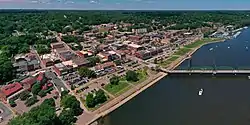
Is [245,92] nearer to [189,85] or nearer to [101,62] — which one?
[189,85]

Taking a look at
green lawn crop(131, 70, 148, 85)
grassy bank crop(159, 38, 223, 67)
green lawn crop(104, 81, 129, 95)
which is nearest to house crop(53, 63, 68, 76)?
green lawn crop(104, 81, 129, 95)

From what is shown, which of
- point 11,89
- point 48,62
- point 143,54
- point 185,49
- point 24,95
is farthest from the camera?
point 185,49

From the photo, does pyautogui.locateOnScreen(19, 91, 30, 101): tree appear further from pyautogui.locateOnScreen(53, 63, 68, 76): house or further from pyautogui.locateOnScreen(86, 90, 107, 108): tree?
pyautogui.locateOnScreen(53, 63, 68, 76): house

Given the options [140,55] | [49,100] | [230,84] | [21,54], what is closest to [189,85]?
[230,84]

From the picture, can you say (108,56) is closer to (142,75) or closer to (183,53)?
(142,75)

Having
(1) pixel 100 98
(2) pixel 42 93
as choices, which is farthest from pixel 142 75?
(2) pixel 42 93

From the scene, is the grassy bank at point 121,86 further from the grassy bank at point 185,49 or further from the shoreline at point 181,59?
the grassy bank at point 185,49
